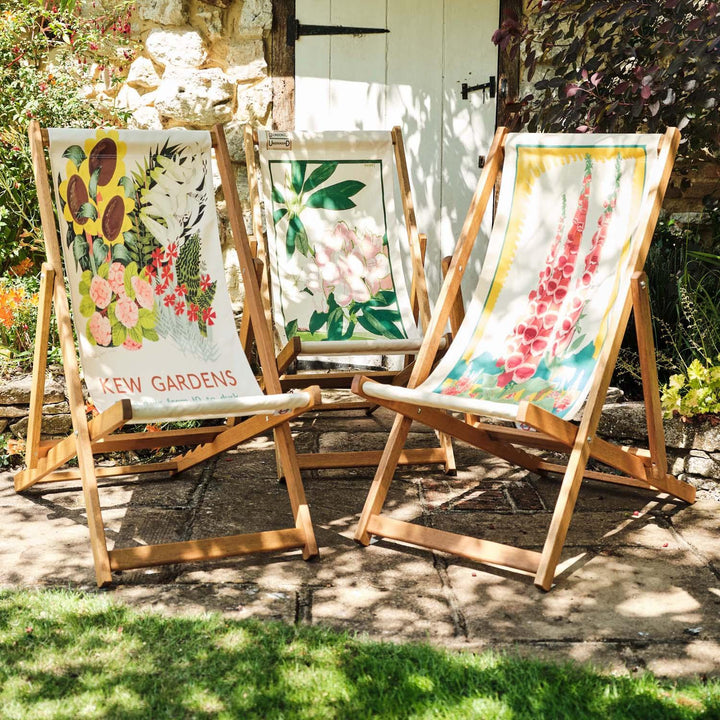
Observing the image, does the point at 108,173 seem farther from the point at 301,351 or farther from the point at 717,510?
the point at 717,510

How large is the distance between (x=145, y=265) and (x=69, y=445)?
624 millimetres

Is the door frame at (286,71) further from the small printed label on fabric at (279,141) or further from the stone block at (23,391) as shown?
the stone block at (23,391)

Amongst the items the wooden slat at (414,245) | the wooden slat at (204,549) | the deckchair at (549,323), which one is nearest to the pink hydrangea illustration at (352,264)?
the wooden slat at (414,245)

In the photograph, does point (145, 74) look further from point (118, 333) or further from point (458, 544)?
point (458, 544)

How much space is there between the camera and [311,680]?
6.37 feet

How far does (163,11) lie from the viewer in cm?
450

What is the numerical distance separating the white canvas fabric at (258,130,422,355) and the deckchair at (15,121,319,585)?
74 centimetres

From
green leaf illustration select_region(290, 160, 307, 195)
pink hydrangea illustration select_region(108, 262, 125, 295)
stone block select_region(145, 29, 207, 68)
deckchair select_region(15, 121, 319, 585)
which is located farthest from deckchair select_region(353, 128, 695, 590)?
stone block select_region(145, 29, 207, 68)

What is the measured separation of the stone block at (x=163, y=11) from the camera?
449cm

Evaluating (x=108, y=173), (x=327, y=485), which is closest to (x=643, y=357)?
(x=327, y=485)

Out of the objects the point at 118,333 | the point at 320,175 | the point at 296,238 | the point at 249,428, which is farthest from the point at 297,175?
the point at 249,428

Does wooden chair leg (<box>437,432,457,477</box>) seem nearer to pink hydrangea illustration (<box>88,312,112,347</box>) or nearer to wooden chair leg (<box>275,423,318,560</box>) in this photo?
wooden chair leg (<box>275,423,318,560</box>)

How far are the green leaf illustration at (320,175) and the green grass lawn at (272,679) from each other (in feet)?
6.94

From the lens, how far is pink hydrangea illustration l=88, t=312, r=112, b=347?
2846 millimetres
